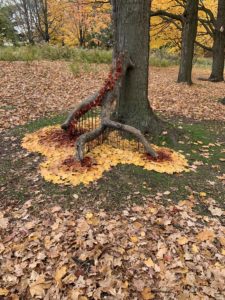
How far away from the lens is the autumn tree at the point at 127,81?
5.24 meters

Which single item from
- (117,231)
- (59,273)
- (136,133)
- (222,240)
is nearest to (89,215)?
(117,231)

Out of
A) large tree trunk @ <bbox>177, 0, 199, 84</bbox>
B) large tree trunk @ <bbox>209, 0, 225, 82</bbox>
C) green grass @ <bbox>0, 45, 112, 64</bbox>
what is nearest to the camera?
large tree trunk @ <bbox>177, 0, 199, 84</bbox>

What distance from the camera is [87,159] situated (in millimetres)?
4934

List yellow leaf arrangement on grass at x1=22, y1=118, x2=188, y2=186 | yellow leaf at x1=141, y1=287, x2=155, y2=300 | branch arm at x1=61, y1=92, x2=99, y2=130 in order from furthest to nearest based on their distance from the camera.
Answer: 1. branch arm at x1=61, y1=92, x2=99, y2=130
2. yellow leaf arrangement on grass at x1=22, y1=118, x2=188, y2=186
3. yellow leaf at x1=141, y1=287, x2=155, y2=300

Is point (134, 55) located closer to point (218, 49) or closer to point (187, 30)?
point (187, 30)

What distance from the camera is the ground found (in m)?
3.09

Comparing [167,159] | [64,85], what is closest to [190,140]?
[167,159]

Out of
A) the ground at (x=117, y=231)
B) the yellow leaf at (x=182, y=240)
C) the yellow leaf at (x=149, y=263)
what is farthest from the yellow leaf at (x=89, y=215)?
the yellow leaf at (x=182, y=240)

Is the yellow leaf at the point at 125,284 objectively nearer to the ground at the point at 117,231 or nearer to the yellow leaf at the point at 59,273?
the ground at the point at 117,231

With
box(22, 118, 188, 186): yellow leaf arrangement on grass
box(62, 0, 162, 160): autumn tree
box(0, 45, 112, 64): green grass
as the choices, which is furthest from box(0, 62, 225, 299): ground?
box(0, 45, 112, 64): green grass

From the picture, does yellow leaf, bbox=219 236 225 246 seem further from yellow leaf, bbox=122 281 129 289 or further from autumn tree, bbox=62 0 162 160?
autumn tree, bbox=62 0 162 160

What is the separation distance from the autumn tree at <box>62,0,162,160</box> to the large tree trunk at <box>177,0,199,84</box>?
6.52 meters

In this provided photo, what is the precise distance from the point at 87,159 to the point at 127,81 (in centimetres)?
179

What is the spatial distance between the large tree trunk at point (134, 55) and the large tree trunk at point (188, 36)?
644cm
